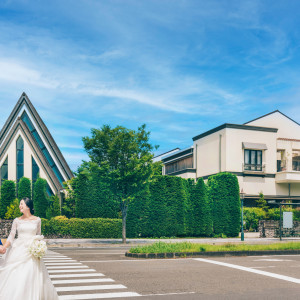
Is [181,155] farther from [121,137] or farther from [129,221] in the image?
[121,137]

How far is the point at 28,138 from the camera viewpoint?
40.7 m

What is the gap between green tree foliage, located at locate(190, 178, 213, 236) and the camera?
31594 mm

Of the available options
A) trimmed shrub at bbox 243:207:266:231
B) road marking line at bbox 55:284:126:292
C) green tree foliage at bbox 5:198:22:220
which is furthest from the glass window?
road marking line at bbox 55:284:126:292

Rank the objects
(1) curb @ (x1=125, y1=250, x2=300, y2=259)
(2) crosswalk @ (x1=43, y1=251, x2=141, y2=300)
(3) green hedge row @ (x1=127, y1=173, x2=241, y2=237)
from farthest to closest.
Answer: (3) green hedge row @ (x1=127, y1=173, x2=241, y2=237) < (1) curb @ (x1=125, y1=250, x2=300, y2=259) < (2) crosswalk @ (x1=43, y1=251, x2=141, y2=300)

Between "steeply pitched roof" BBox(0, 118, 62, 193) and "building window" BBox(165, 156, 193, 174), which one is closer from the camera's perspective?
"steeply pitched roof" BBox(0, 118, 62, 193)

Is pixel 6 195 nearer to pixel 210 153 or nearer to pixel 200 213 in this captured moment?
pixel 200 213

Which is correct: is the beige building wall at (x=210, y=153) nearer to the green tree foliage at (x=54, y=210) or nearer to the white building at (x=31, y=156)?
the white building at (x=31, y=156)

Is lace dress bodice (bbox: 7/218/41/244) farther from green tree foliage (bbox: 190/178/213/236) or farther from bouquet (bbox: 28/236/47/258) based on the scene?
green tree foliage (bbox: 190/178/213/236)

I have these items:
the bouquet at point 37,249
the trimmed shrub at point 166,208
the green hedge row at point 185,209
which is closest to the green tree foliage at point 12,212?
the green hedge row at point 185,209

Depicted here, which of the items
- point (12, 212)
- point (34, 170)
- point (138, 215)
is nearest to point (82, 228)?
point (138, 215)

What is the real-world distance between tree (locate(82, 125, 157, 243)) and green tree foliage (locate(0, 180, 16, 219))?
13374 millimetres

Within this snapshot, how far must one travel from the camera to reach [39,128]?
4294 centimetres

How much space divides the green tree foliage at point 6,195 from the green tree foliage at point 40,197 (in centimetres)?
197

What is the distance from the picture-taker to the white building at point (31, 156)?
40.1 m
